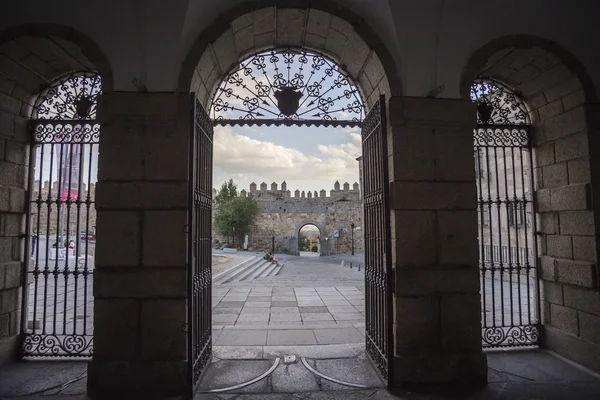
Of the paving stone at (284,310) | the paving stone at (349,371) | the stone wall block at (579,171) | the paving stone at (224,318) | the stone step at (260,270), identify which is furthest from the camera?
the stone step at (260,270)

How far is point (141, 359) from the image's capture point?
315 cm

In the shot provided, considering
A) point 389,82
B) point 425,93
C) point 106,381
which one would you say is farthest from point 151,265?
point 425,93

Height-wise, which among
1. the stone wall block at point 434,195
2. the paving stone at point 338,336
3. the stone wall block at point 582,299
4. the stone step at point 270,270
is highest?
the stone wall block at point 434,195

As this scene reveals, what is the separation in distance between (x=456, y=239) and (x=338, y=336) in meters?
2.28

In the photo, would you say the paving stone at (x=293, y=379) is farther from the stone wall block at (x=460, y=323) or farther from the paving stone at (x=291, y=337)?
the stone wall block at (x=460, y=323)

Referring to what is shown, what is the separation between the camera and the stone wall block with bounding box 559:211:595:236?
3609 millimetres

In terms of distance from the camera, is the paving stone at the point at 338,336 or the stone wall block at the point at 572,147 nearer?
the stone wall block at the point at 572,147

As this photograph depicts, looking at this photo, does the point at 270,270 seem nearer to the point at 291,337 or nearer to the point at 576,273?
the point at 291,337

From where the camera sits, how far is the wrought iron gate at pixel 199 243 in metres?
3.23

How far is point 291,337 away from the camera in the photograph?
15.5ft

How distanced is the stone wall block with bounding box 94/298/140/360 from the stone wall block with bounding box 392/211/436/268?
2498 millimetres

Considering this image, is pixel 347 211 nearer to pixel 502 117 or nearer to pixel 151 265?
pixel 502 117

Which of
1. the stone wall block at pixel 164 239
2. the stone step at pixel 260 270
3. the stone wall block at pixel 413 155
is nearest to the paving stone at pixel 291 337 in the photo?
the stone wall block at pixel 164 239

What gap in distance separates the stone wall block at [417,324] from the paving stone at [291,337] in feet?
5.14
